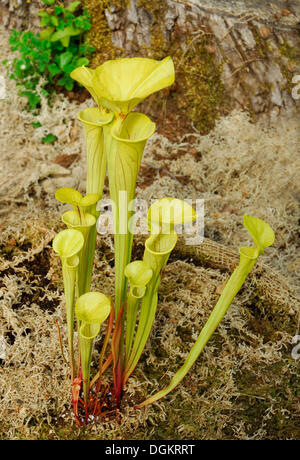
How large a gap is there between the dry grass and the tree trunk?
0.49 feet

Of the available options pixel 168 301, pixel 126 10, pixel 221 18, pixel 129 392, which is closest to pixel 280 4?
pixel 221 18

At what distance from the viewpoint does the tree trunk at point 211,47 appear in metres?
2.47

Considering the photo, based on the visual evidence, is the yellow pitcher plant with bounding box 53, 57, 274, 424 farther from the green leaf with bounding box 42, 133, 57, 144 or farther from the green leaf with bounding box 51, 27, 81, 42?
the green leaf with bounding box 51, 27, 81, 42

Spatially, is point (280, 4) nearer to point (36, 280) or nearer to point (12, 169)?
point (12, 169)

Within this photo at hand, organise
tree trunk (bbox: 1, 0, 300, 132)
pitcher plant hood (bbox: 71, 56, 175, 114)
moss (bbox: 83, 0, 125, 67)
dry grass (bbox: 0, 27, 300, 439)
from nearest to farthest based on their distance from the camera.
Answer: pitcher plant hood (bbox: 71, 56, 175, 114) → dry grass (bbox: 0, 27, 300, 439) → tree trunk (bbox: 1, 0, 300, 132) → moss (bbox: 83, 0, 125, 67)

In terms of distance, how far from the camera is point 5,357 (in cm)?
144

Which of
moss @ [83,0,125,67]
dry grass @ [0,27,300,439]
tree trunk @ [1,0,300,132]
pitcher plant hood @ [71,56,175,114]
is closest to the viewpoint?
pitcher plant hood @ [71,56,175,114]

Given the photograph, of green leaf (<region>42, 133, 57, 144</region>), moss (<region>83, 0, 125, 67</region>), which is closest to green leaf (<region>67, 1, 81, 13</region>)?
moss (<region>83, 0, 125, 67</region>)

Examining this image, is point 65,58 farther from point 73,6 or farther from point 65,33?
point 73,6

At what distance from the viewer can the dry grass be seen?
135cm

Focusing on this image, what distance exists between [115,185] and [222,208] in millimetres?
1361

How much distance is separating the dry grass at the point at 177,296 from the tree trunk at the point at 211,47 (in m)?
0.15

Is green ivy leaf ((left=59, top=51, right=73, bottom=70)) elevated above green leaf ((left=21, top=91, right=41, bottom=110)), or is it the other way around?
green ivy leaf ((left=59, top=51, right=73, bottom=70))

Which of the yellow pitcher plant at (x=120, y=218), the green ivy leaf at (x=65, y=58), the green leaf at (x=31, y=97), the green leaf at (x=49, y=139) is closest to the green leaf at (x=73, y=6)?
the green ivy leaf at (x=65, y=58)
